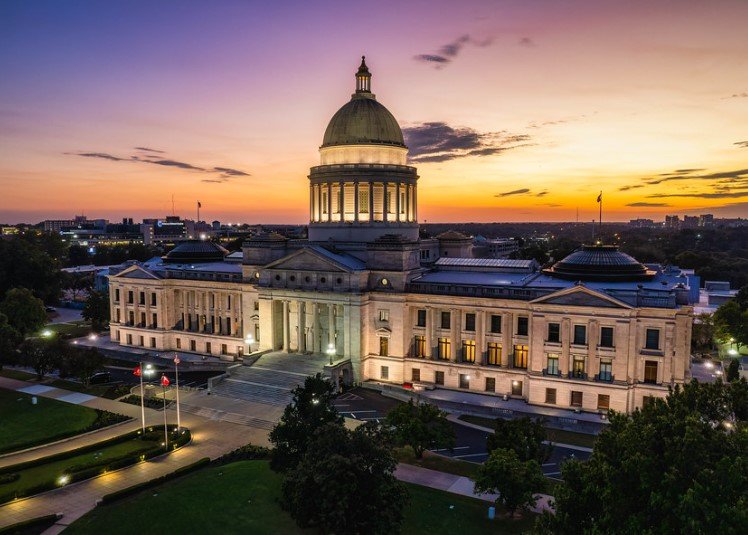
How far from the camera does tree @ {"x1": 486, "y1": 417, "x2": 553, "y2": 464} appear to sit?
36.8 metres

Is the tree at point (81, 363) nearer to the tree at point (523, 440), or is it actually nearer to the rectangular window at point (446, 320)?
the rectangular window at point (446, 320)

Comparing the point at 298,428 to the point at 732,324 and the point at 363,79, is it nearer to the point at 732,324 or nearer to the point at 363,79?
the point at 363,79

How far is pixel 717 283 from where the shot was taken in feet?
420

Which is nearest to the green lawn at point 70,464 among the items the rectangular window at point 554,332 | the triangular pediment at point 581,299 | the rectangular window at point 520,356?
the rectangular window at point 520,356

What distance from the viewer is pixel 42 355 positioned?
214 ft

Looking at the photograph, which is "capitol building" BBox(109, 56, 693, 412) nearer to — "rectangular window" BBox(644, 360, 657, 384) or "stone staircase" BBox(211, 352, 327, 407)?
"rectangular window" BBox(644, 360, 657, 384)

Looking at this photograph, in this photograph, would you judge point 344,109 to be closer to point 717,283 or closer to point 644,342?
point 644,342

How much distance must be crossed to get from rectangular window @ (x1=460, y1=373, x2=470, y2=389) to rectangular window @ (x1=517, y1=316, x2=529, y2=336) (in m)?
8.00

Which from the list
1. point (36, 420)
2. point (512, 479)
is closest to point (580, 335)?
point (512, 479)

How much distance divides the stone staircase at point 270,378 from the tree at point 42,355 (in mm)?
19972

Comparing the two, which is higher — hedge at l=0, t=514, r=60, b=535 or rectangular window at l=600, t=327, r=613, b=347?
rectangular window at l=600, t=327, r=613, b=347

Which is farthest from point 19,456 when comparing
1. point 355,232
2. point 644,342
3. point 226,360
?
point 644,342

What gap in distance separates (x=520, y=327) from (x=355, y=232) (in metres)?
28.7

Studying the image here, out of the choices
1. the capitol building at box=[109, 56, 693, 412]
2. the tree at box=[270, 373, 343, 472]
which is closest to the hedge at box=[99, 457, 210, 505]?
the tree at box=[270, 373, 343, 472]
